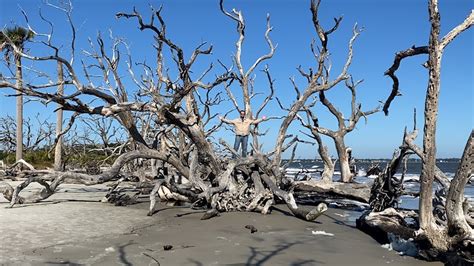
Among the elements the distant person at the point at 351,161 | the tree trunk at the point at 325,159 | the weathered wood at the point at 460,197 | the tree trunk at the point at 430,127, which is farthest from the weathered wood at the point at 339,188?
the weathered wood at the point at 460,197

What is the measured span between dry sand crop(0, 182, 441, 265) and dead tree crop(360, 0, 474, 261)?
34cm

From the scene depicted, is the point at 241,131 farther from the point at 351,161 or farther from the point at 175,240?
the point at 175,240

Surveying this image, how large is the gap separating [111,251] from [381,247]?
380 cm

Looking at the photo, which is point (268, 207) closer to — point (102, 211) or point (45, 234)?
point (102, 211)

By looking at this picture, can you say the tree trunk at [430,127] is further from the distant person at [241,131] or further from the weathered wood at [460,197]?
the distant person at [241,131]

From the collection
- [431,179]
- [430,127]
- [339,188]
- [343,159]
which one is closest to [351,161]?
[343,159]

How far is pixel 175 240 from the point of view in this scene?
655 centimetres

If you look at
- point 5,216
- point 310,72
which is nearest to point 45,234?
point 5,216

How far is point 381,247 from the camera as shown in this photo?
648 cm

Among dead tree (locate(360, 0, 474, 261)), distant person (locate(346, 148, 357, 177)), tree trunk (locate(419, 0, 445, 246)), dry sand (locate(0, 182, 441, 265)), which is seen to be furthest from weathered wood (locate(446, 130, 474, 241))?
distant person (locate(346, 148, 357, 177))

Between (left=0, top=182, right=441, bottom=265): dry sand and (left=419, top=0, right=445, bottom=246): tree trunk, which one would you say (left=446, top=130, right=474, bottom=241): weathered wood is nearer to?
(left=419, top=0, right=445, bottom=246): tree trunk

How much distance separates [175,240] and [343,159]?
8.78 meters

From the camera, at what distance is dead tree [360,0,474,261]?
17.1 feet

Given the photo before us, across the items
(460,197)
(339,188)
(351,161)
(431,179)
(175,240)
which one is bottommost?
(175,240)
